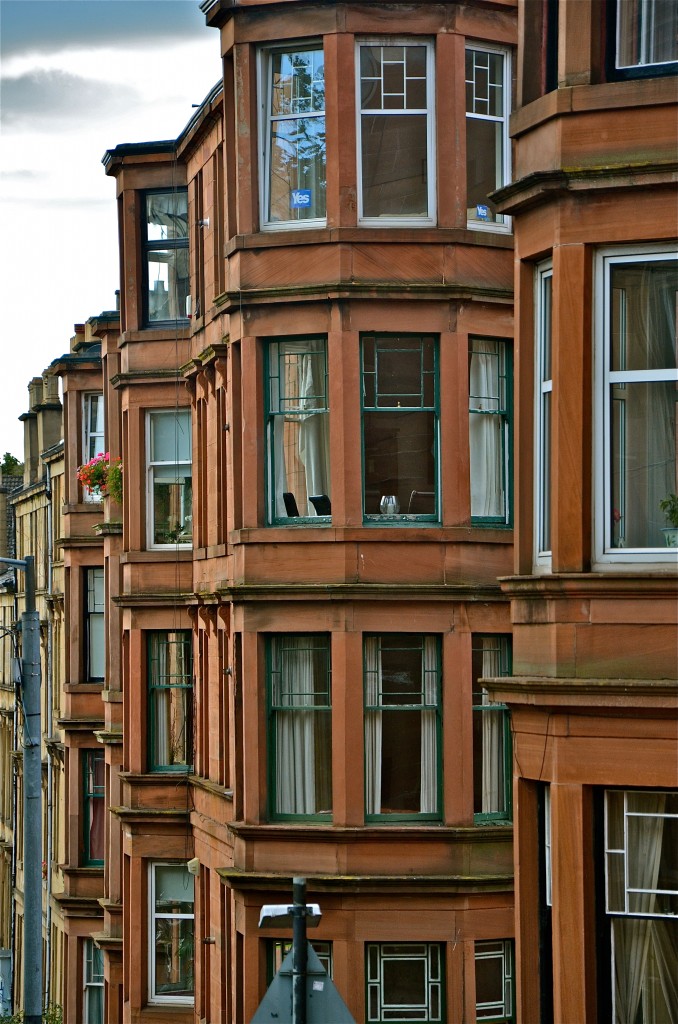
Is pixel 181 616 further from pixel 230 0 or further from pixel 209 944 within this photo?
pixel 230 0

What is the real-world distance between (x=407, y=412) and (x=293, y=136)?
3.51m

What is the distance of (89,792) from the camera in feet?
131

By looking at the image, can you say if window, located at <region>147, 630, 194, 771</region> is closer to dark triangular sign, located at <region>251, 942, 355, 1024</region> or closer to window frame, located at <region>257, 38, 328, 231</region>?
window frame, located at <region>257, 38, 328, 231</region>

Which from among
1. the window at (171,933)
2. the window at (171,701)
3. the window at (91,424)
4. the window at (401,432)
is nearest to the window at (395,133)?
the window at (401,432)

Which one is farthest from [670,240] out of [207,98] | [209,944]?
[209,944]

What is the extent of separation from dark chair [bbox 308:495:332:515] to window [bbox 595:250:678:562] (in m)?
9.02

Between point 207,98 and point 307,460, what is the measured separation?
607 centimetres

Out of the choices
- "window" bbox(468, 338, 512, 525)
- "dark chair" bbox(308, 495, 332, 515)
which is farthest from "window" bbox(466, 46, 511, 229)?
"dark chair" bbox(308, 495, 332, 515)

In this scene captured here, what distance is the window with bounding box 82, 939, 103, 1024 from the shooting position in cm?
3966

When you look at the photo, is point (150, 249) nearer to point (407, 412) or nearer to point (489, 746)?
point (407, 412)

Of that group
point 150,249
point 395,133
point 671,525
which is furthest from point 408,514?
point 150,249

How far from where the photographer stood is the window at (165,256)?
29.9 m

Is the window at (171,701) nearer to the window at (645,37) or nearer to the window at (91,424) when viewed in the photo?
the window at (91,424)

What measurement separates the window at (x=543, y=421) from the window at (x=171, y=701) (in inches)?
619
